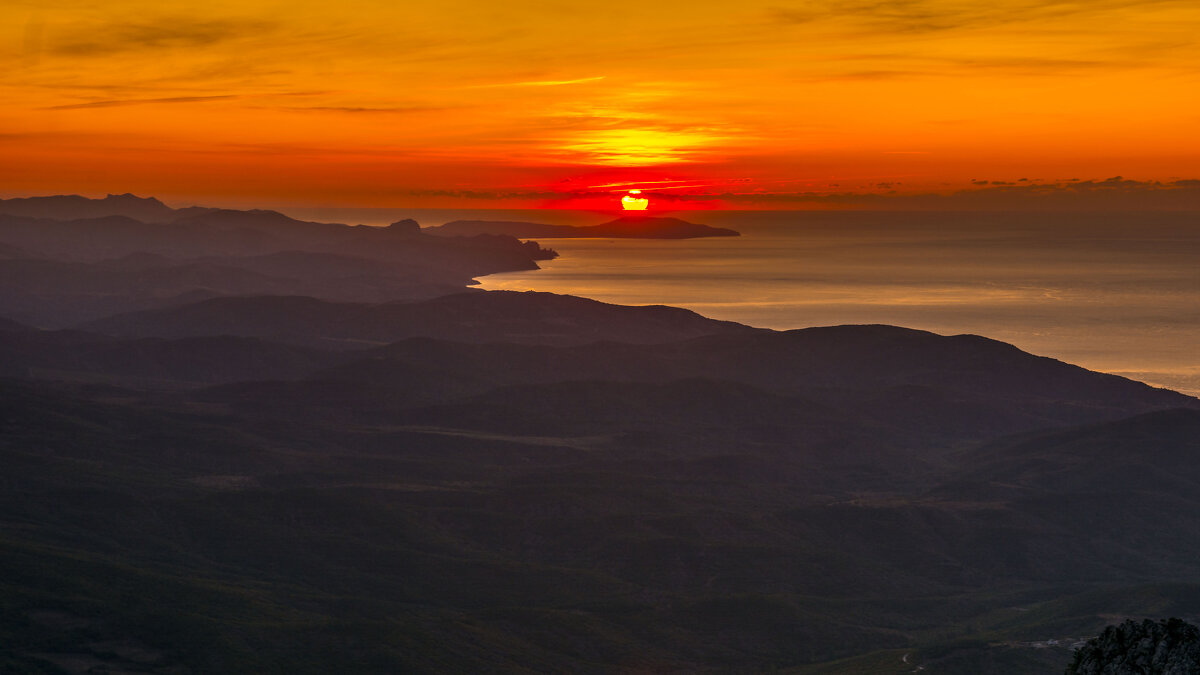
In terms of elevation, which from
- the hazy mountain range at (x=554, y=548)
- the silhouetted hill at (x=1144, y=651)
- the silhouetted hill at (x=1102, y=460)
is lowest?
the hazy mountain range at (x=554, y=548)

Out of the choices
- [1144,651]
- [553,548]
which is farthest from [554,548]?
[1144,651]

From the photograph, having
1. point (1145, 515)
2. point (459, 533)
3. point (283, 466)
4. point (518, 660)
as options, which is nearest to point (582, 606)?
point (518, 660)

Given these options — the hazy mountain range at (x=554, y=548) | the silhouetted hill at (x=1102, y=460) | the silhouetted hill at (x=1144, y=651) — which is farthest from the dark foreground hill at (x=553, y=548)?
the silhouetted hill at (x=1144, y=651)

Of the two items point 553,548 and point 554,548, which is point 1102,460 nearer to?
point 554,548

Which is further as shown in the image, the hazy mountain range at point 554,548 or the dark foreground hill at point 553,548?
the dark foreground hill at point 553,548

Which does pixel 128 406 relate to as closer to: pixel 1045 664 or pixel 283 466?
pixel 283 466

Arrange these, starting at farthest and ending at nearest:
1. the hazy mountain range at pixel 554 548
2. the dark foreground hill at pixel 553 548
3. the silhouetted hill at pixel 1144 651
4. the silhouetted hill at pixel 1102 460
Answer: the silhouetted hill at pixel 1102 460 < the dark foreground hill at pixel 553 548 < the hazy mountain range at pixel 554 548 < the silhouetted hill at pixel 1144 651

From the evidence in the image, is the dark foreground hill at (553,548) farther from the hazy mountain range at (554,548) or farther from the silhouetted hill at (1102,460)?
the silhouetted hill at (1102,460)

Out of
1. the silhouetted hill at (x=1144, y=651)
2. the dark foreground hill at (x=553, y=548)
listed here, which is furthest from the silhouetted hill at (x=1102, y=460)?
the silhouetted hill at (x=1144, y=651)

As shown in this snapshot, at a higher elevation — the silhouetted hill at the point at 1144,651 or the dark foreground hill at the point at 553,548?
the silhouetted hill at the point at 1144,651

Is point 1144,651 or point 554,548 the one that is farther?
point 554,548

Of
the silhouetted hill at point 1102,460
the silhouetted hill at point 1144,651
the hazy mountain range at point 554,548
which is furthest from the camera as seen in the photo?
the silhouetted hill at point 1102,460
